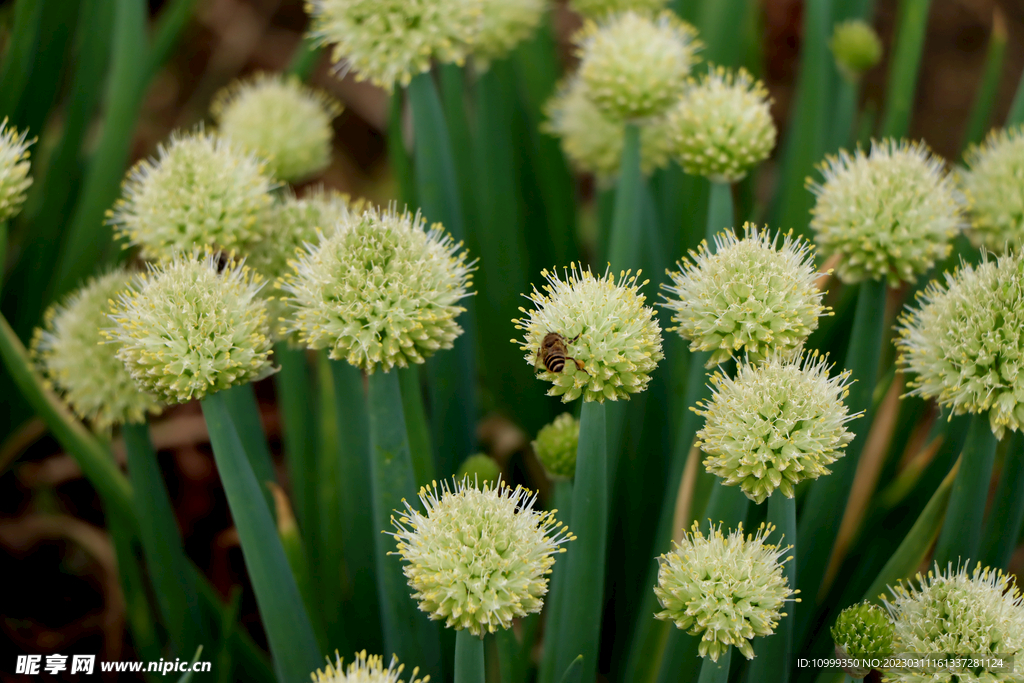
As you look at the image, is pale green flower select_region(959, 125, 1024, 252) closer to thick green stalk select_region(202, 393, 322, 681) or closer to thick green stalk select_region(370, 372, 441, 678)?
thick green stalk select_region(370, 372, 441, 678)

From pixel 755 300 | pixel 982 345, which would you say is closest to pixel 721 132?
pixel 755 300

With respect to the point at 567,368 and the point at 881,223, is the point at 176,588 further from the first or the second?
the point at 881,223

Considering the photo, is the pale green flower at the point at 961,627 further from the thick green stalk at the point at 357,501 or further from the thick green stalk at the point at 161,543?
the thick green stalk at the point at 161,543

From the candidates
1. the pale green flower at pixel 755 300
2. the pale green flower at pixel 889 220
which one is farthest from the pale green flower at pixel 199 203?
the pale green flower at pixel 889 220

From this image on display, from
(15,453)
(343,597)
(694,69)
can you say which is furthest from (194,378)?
(694,69)

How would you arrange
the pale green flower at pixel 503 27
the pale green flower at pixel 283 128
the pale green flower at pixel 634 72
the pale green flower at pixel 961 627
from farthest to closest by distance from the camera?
the pale green flower at pixel 503 27 → the pale green flower at pixel 283 128 → the pale green flower at pixel 634 72 → the pale green flower at pixel 961 627

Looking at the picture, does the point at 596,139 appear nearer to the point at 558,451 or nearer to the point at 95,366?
the point at 558,451
